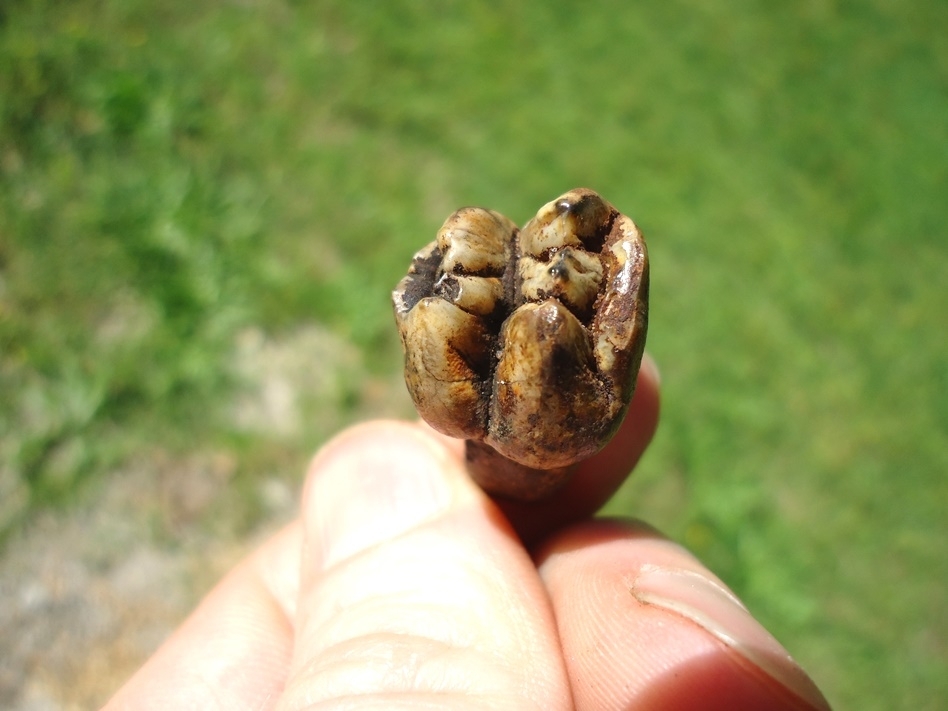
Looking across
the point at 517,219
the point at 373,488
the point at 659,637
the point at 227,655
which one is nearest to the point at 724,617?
the point at 659,637

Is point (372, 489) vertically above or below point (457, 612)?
above

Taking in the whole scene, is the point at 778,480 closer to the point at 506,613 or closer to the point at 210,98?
the point at 506,613

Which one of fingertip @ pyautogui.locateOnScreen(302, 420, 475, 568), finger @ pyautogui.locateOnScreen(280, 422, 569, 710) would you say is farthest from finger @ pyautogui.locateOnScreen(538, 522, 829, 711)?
fingertip @ pyautogui.locateOnScreen(302, 420, 475, 568)

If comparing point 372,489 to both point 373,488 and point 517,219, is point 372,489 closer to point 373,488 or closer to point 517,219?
point 373,488

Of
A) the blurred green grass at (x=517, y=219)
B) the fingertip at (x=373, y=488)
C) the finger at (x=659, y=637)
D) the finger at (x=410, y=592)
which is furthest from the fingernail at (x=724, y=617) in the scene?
the blurred green grass at (x=517, y=219)

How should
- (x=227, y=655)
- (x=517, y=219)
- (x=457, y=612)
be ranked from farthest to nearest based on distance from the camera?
1. (x=517, y=219)
2. (x=227, y=655)
3. (x=457, y=612)

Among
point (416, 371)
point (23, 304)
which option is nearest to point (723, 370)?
point (416, 371)

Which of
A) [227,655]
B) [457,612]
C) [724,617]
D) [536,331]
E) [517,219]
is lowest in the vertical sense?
[227,655]

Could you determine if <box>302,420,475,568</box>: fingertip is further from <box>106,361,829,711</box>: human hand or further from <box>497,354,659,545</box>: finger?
<box>497,354,659,545</box>: finger
